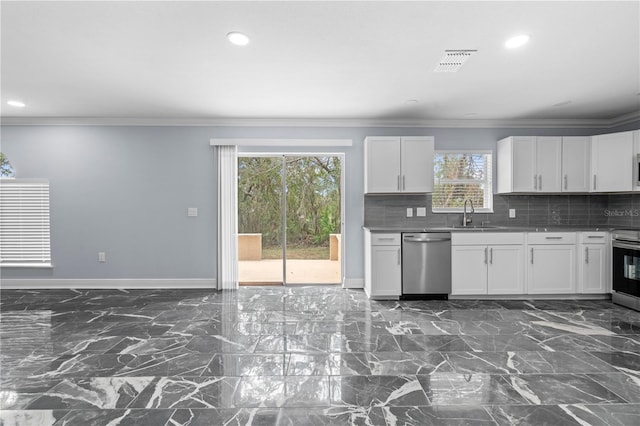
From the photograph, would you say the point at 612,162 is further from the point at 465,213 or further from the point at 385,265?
the point at 385,265

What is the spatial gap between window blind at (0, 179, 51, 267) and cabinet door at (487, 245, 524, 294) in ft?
20.3

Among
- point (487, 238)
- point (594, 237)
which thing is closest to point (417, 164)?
point (487, 238)

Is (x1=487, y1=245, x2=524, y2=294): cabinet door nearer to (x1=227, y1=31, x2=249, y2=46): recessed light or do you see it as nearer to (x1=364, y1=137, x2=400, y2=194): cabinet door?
(x1=364, y1=137, x2=400, y2=194): cabinet door

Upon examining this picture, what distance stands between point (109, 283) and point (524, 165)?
6079 millimetres

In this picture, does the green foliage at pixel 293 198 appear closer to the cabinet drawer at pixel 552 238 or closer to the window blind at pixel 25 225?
the cabinet drawer at pixel 552 238

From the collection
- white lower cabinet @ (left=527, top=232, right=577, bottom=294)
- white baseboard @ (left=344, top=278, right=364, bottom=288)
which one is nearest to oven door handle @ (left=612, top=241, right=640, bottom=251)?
white lower cabinet @ (left=527, top=232, right=577, bottom=294)

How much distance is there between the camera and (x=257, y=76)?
10.5 ft

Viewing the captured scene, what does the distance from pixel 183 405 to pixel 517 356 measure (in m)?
2.45

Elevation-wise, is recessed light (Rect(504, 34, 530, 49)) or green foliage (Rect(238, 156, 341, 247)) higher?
recessed light (Rect(504, 34, 530, 49))

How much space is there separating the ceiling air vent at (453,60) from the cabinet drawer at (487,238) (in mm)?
2052

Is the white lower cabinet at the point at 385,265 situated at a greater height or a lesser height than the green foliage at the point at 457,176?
lesser

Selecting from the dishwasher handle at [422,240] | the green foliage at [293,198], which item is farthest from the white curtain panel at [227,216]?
the dishwasher handle at [422,240]

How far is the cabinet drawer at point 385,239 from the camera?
418 centimetres

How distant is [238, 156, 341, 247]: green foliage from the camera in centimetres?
517
